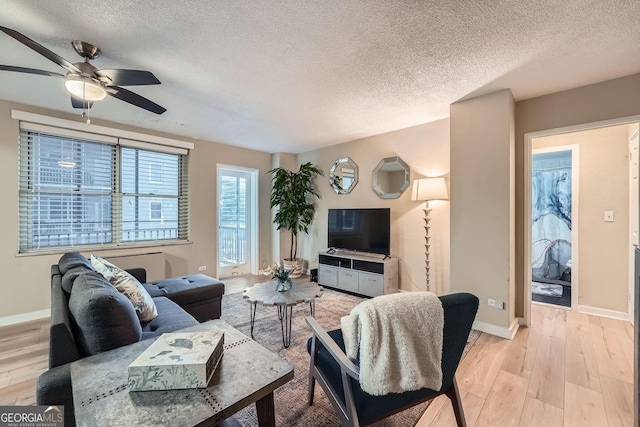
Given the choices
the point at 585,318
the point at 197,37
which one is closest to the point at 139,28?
the point at 197,37

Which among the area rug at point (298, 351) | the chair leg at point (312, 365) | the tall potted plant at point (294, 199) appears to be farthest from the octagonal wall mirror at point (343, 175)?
A: the chair leg at point (312, 365)

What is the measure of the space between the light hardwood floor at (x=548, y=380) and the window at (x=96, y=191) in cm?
426

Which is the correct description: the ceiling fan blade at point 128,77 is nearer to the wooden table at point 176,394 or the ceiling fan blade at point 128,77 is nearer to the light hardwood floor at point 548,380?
the wooden table at point 176,394

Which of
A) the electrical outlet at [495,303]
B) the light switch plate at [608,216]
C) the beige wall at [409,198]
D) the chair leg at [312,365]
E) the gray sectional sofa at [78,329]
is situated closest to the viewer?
the gray sectional sofa at [78,329]

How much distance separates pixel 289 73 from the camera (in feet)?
7.63

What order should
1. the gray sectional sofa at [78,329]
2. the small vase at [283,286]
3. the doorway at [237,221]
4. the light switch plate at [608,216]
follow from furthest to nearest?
the doorway at [237,221]
the light switch plate at [608,216]
the small vase at [283,286]
the gray sectional sofa at [78,329]

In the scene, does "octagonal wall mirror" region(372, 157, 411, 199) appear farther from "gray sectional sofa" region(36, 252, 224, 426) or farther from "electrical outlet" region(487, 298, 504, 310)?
"gray sectional sofa" region(36, 252, 224, 426)

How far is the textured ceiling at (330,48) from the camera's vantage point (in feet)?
5.26

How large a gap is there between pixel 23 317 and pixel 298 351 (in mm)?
3305

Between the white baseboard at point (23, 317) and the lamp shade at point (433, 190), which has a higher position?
the lamp shade at point (433, 190)

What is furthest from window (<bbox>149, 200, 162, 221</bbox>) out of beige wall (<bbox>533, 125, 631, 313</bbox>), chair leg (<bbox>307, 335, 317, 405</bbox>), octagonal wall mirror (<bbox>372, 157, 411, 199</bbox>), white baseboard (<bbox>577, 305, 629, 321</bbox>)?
white baseboard (<bbox>577, 305, 629, 321</bbox>)

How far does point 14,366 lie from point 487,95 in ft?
16.1

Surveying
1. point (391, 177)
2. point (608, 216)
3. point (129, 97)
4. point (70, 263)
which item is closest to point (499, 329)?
point (608, 216)

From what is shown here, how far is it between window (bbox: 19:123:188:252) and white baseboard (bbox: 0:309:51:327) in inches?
29.3
